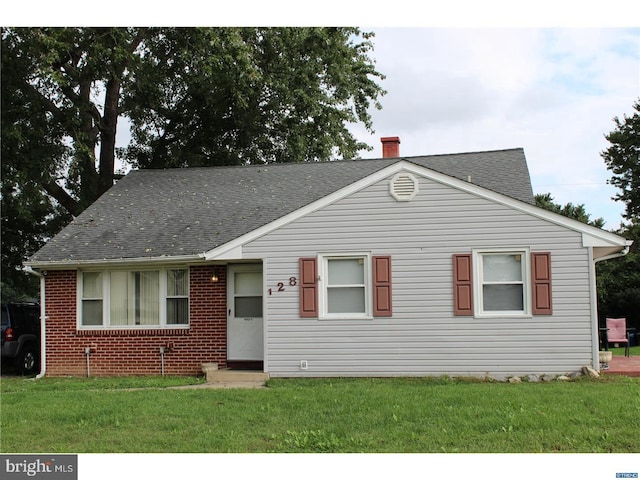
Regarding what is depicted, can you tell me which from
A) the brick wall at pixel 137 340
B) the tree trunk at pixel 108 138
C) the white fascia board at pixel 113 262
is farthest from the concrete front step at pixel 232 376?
the tree trunk at pixel 108 138

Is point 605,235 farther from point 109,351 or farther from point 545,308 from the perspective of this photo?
point 109,351

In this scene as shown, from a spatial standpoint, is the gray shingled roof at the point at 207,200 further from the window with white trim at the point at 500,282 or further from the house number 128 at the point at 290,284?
the window with white trim at the point at 500,282

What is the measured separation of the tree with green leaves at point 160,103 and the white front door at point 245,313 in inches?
305

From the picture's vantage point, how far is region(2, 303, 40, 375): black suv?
16.1m

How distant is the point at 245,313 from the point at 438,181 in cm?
478

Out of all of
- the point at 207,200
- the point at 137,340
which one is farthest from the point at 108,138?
the point at 137,340

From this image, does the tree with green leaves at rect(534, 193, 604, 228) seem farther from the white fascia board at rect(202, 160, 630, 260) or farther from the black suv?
the black suv

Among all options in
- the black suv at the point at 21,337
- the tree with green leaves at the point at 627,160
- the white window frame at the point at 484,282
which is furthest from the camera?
the tree with green leaves at the point at 627,160

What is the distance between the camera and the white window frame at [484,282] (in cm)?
1270

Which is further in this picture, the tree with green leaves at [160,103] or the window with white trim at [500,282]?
the tree with green leaves at [160,103]

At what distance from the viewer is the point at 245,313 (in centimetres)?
1468

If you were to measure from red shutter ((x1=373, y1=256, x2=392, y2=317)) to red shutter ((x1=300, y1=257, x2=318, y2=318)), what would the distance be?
1.10 m

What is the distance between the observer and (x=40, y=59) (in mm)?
18953

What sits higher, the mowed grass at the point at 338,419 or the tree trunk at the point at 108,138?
the tree trunk at the point at 108,138
